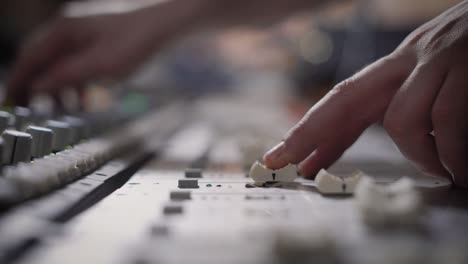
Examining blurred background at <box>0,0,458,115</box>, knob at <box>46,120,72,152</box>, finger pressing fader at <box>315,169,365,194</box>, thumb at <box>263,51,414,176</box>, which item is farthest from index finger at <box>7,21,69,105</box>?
finger pressing fader at <box>315,169,365,194</box>

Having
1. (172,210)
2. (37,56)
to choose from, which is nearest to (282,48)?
(37,56)

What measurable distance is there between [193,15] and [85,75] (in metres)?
0.33

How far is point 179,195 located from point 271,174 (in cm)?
11

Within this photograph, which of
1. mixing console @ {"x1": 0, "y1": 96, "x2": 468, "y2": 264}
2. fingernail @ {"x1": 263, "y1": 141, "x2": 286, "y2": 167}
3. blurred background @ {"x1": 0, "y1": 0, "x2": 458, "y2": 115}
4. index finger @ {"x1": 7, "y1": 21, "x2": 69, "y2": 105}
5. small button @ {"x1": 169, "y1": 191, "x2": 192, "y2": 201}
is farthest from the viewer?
blurred background @ {"x1": 0, "y1": 0, "x2": 458, "y2": 115}

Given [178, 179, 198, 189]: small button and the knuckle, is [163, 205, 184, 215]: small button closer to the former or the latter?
[178, 179, 198, 189]: small button

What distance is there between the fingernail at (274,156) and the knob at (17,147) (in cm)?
22

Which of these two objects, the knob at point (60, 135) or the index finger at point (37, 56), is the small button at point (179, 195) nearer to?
the knob at point (60, 135)

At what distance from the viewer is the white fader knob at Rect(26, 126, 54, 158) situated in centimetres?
53

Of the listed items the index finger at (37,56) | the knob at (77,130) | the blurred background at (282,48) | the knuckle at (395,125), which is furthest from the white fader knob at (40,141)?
the blurred background at (282,48)

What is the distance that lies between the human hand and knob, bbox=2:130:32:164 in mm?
218

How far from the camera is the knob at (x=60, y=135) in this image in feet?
1.98

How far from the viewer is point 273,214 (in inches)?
17.4

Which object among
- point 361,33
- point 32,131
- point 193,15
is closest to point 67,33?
point 193,15

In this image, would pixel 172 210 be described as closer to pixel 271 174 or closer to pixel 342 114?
pixel 271 174
